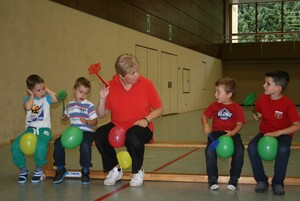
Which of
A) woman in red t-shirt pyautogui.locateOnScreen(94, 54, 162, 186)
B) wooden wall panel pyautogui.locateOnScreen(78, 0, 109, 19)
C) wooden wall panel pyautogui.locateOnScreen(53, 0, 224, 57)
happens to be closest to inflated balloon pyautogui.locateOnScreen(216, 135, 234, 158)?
woman in red t-shirt pyautogui.locateOnScreen(94, 54, 162, 186)

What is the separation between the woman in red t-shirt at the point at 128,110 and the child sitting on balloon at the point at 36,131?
0.55 m

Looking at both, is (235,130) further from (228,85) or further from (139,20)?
(139,20)

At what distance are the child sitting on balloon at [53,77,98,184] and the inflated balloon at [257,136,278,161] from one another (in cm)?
157

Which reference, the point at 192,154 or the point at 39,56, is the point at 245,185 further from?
the point at 39,56

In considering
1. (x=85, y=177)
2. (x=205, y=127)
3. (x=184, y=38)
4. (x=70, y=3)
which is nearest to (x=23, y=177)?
(x=85, y=177)

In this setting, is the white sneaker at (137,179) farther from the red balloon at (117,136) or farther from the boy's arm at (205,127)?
the boy's arm at (205,127)

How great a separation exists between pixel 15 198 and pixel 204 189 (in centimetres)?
161

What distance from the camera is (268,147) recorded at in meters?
3.50

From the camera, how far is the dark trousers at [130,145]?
3.75 metres

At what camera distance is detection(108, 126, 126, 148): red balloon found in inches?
147

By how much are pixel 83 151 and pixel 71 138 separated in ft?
0.68

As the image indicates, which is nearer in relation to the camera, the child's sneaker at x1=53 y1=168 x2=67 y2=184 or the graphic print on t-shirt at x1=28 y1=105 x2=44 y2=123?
the child's sneaker at x1=53 y1=168 x2=67 y2=184

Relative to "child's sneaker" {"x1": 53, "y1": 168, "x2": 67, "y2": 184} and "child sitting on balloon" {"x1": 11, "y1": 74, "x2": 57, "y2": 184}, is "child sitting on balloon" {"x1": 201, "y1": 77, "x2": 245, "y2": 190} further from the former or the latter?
"child sitting on balloon" {"x1": 11, "y1": 74, "x2": 57, "y2": 184}

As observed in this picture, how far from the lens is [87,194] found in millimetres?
3518
